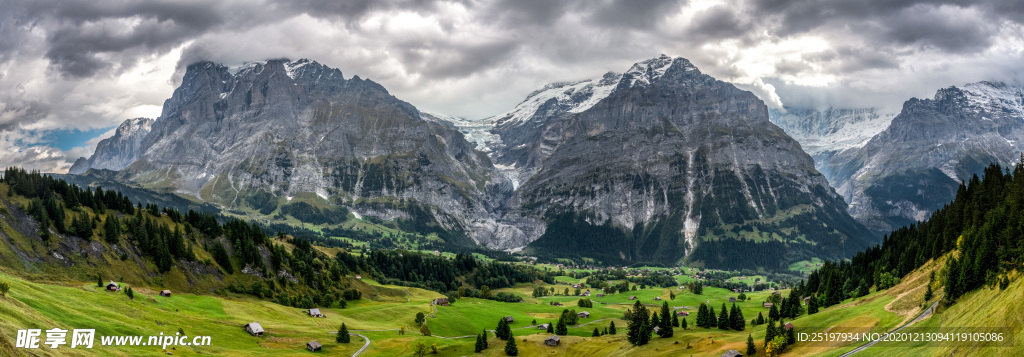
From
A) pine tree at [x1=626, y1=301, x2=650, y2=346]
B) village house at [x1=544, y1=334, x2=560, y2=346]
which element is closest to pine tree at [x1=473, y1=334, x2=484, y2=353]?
village house at [x1=544, y1=334, x2=560, y2=346]

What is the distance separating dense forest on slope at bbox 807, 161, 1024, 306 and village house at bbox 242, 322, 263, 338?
114m

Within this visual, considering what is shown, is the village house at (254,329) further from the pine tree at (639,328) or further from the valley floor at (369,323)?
the pine tree at (639,328)

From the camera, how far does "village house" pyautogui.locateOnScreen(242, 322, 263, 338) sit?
118 meters

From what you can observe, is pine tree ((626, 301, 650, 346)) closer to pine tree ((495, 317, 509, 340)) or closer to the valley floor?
the valley floor

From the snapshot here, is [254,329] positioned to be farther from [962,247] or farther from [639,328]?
[962,247]

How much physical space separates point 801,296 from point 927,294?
269 ft

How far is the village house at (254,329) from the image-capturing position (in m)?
118

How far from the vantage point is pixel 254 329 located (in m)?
119

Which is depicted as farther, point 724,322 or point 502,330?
point 502,330

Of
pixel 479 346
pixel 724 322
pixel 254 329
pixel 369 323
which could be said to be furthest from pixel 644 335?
pixel 254 329

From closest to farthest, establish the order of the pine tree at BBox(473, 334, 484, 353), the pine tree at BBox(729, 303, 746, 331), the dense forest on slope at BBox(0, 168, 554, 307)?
the pine tree at BBox(729, 303, 746, 331)
the pine tree at BBox(473, 334, 484, 353)
the dense forest on slope at BBox(0, 168, 554, 307)

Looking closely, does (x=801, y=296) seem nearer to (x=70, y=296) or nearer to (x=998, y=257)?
(x=998, y=257)

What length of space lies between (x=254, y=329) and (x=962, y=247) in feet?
418

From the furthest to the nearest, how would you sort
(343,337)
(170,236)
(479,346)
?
(170,236) < (479,346) < (343,337)
